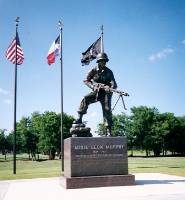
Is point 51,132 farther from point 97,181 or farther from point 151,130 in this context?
point 97,181

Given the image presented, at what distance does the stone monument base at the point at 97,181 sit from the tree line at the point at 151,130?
208 ft

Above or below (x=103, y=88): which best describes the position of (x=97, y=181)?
below

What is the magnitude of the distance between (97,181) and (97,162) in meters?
0.69

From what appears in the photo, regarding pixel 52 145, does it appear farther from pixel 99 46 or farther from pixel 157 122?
pixel 99 46

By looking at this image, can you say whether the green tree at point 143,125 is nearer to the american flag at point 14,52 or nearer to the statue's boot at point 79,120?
the american flag at point 14,52

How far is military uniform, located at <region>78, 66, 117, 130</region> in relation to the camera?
44.4ft

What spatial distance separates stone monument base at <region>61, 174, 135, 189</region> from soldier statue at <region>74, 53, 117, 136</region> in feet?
7.42

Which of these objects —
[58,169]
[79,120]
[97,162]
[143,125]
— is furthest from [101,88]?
[143,125]

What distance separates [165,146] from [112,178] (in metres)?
68.3

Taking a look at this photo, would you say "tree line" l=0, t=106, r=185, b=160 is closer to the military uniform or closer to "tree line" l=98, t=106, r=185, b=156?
"tree line" l=98, t=106, r=185, b=156

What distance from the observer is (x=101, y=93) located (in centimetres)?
1368

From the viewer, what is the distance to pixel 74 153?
1204 cm

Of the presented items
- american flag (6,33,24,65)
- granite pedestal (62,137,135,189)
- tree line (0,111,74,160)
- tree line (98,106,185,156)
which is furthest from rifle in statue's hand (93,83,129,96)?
tree line (98,106,185,156)

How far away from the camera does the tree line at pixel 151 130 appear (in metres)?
75.2
